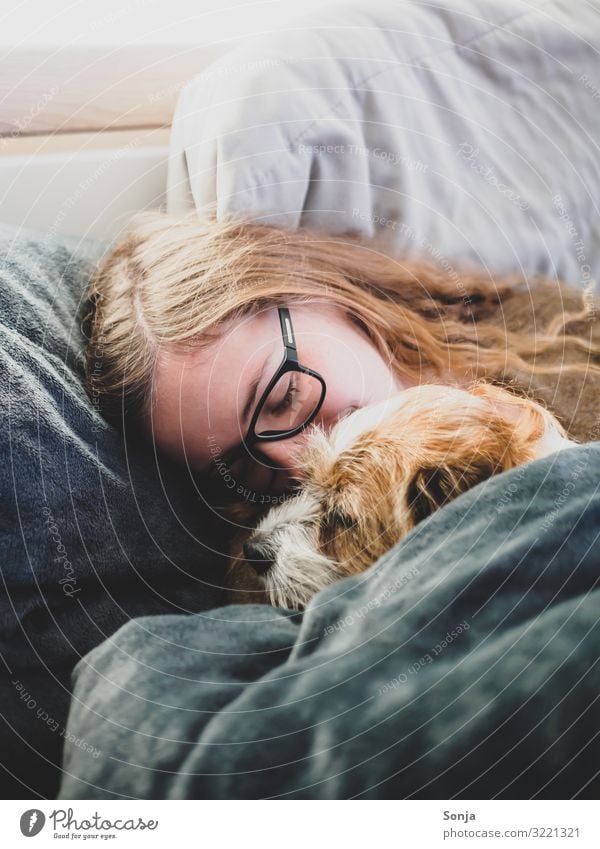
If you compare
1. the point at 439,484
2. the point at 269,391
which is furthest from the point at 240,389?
the point at 439,484

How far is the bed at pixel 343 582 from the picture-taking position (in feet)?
1.05

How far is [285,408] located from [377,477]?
84 mm

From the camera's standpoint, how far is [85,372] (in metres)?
0.48

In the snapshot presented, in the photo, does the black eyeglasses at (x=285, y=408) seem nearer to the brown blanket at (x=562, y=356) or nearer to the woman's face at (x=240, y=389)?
the woman's face at (x=240, y=389)

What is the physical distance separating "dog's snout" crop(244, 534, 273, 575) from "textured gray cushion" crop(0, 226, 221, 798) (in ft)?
0.10

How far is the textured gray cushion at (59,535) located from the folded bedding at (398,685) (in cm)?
4

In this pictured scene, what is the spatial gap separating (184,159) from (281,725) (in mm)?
419

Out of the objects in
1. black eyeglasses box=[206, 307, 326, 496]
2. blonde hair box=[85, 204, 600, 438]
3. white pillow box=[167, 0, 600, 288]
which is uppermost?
white pillow box=[167, 0, 600, 288]

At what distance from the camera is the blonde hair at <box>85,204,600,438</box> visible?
47 centimetres

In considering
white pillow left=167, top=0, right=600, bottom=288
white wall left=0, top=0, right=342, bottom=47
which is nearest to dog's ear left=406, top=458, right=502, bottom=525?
white pillow left=167, top=0, right=600, bottom=288

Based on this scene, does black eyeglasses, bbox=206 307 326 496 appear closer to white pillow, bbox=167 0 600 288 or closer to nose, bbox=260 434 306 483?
nose, bbox=260 434 306 483

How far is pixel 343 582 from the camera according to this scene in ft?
1.18
